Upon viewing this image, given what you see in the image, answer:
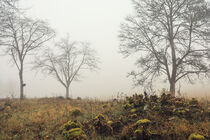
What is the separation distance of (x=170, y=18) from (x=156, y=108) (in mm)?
9117

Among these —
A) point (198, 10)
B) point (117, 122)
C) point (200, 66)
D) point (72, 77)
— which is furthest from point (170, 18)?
point (72, 77)

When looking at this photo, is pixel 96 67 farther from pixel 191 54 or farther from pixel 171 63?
pixel 191 54

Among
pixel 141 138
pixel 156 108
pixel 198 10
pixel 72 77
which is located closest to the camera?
pixel 141 138

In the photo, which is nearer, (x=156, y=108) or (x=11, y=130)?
(x=11, y=130)

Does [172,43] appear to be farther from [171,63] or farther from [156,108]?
[156,108]

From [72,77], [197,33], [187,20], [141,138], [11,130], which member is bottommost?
[11,130]

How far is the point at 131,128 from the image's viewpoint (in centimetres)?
359

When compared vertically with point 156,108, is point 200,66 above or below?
above

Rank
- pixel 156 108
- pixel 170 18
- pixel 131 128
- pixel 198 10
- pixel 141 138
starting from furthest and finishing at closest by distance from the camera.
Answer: pixel 170 18 < pixel 198 10 < pixel 156 108 < pixel 131 128 < pixel 141 138

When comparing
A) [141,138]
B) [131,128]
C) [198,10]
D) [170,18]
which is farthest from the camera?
[170,18]

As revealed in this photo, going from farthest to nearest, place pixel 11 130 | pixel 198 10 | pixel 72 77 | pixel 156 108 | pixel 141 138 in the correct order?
pixel 72 77 < pixel 198 10 < pixel 156 108 < pixel 11 130 < pixel 141 138

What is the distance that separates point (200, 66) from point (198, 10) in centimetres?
387

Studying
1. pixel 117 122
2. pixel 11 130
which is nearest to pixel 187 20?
pixel 117 122

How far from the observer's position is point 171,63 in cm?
1181
